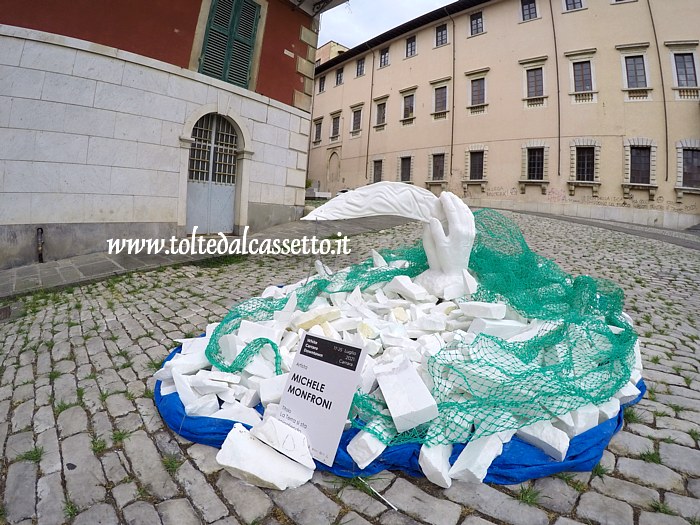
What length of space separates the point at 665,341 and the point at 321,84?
31.4 meters

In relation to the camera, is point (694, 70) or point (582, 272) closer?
point (582, 272)

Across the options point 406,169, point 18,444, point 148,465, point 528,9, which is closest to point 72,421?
point 18,444

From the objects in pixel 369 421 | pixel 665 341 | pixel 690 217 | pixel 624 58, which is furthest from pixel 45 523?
pixel 624 58

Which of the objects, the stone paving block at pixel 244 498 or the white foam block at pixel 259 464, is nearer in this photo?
the stone paving block at pixel 244 498

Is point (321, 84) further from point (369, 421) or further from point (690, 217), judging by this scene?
point (369, 421)

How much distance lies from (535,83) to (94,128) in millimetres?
20852

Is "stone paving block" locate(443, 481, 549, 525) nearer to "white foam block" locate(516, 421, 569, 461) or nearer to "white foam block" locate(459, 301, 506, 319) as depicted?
"white foam block" locate(516, 421, 569, 461)

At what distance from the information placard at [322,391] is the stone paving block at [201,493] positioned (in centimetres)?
44

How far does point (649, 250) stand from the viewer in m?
8.46

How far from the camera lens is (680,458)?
1.83 metres

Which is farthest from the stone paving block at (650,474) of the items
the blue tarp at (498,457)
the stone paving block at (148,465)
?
the stone paving block at (148,465)

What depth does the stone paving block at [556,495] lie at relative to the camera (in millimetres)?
1541

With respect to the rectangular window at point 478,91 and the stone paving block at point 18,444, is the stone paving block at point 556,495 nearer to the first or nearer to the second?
the stone paving block at point 18,444

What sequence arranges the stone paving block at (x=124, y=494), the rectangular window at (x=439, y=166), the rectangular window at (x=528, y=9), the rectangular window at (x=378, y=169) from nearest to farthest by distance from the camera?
the stone paving block at (x=124, y=494)
the rectangular window at (x=528, y=9)
the rectangular window at (x=439, y=166)
the rectangular window at (x=378, y=169)
